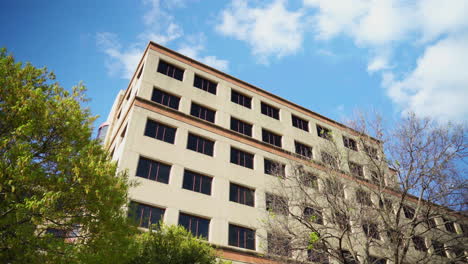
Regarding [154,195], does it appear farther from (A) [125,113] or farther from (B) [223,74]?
(B) [223,74]

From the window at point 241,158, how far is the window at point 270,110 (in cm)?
574

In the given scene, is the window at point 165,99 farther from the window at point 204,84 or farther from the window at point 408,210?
the window at point 408,210

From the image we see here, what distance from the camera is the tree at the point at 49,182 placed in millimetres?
7812

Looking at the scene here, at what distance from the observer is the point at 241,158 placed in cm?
2394

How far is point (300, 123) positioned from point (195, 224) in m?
15.8

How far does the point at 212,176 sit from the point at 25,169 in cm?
1433

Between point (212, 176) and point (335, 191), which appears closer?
point (335, 191)

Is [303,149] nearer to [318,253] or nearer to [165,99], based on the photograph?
[318,253]

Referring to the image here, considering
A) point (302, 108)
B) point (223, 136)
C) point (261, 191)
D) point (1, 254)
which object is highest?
point (302, 108)

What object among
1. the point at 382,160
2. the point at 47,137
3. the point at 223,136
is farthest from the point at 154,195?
the point at 382,160

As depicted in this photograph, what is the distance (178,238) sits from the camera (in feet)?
46.2

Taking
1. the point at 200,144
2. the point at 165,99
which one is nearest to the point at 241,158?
the point at 200,144

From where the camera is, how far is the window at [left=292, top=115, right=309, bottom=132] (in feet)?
97.2

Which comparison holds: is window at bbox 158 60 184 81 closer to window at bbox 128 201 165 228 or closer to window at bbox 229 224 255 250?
window at bbox 128 201 165 228
